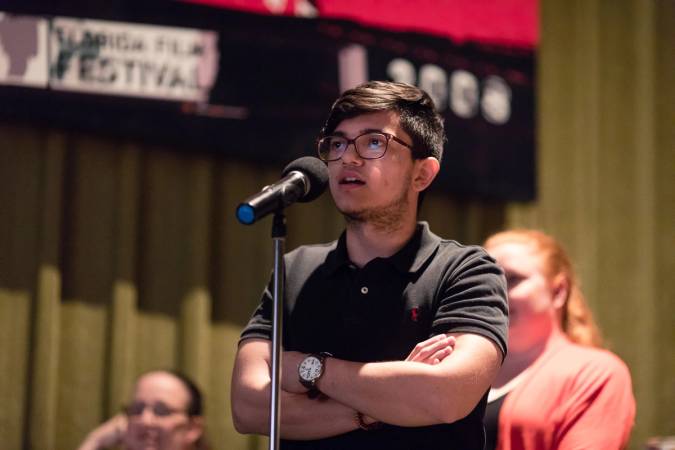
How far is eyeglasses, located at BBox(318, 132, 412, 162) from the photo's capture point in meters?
1.98

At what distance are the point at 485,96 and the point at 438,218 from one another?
59cm

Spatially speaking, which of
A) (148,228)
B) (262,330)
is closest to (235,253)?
(148,228)

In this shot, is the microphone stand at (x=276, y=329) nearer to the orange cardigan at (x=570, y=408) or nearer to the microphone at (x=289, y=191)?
the microphone at (x=289, y=191)

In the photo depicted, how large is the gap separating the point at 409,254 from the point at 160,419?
5.40 ft

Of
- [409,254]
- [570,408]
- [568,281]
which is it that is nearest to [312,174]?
[409,254]

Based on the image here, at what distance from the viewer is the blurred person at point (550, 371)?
2.50 m

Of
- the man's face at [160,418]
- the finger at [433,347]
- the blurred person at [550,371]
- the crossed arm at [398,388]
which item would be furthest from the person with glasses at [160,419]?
the finger at [433,347]

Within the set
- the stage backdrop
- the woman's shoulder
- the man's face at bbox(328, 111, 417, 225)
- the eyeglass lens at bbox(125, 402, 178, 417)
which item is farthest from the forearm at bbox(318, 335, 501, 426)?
the stage backdrop

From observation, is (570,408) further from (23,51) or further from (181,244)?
(23,51)

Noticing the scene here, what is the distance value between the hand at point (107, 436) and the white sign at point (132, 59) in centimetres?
124

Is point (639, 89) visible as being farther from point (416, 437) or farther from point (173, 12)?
point (416, 437)

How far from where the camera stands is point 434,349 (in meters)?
Result: 1.86

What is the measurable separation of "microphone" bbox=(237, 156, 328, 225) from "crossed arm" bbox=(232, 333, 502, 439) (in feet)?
1.17

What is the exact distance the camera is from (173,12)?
366 centimetres
